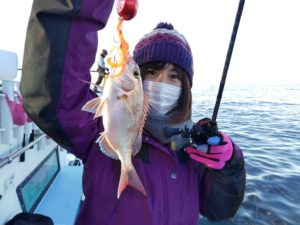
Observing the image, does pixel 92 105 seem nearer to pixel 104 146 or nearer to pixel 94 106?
pixel 94 106

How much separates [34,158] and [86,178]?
1977 mm

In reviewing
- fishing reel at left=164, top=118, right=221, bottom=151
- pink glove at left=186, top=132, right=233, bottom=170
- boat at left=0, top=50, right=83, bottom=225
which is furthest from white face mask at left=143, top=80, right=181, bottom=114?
boat at left=0, top=50, right=83, bottom=225

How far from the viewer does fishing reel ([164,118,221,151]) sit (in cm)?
202

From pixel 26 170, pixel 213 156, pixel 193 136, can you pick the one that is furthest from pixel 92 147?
pixel 26 170

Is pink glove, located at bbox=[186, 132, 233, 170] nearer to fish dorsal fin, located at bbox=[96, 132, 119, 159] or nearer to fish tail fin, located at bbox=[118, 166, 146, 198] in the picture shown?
fish tail fin, located at bbox=[118, 166, 146, 198]

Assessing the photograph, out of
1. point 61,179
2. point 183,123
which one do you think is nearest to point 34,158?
point 61,179

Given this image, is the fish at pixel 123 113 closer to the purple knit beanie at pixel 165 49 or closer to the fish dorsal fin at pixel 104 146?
the fish dorsal fin at pixel 104 146

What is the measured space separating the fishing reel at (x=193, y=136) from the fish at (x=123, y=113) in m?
0.40

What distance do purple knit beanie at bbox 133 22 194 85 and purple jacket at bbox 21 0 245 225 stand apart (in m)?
0.59

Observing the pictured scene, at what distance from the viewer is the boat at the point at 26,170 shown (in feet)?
8.61

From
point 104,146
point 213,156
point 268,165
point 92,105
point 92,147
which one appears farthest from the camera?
point 268,165

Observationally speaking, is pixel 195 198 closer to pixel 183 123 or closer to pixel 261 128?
pixel 183 123

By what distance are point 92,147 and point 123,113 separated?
0.49 m

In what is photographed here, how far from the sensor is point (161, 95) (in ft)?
6.60
